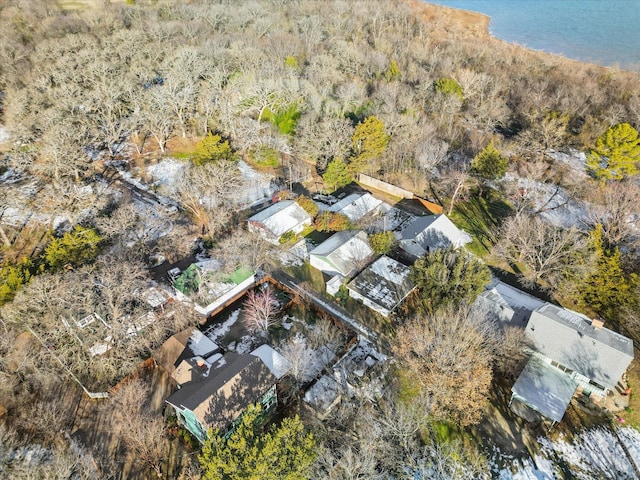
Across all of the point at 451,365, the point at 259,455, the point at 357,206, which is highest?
the point at 259,455

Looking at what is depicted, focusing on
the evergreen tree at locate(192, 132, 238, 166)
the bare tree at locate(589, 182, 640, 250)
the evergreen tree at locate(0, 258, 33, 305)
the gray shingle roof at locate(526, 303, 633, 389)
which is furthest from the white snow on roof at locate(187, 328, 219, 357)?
the bare tree at locate(589, 182, 640, 250)

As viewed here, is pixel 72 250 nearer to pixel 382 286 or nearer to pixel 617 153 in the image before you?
pixel 382 286

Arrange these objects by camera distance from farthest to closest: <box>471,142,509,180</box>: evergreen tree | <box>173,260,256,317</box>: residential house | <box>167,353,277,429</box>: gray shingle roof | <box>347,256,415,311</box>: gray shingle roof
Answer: <box>471,142,509,180</box>: evergreen tree, <box>347,256,415,311</box>: gray shingle roof, <box>173,260,256,317</box>: residential house, <box>167,353,277,429</box>: gray shingle roof

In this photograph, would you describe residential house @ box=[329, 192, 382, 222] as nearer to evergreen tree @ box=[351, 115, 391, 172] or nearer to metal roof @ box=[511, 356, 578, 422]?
evergreen tree @ box=[351, 115, 391, 172]

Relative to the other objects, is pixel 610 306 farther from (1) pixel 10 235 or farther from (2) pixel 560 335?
(1) pixel 10 235

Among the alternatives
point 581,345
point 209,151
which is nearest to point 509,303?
point 581,345

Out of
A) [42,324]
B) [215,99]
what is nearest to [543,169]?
[215,99]
